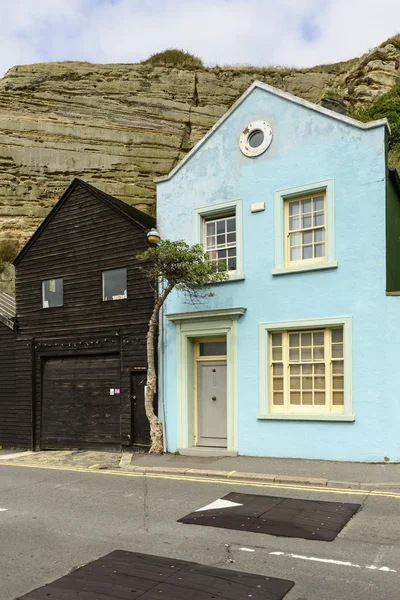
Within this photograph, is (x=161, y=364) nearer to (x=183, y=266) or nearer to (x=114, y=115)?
(x=183, y=266)

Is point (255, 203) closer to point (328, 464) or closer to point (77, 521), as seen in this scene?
point (328, 464)

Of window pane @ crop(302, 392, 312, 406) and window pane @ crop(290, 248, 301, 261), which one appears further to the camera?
window pane @ crop(290, 248, 301, 261)

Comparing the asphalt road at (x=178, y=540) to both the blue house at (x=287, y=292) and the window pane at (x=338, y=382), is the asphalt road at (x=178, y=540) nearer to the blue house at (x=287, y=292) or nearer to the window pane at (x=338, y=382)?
the blue house at (x=287, y=292)

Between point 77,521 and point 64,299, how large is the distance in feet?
31.7

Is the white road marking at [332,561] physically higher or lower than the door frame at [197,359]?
lower

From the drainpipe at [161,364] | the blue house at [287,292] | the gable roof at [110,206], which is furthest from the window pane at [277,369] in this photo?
the gable roof at [110,206]

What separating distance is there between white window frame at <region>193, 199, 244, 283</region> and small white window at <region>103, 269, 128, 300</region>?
2489 mm

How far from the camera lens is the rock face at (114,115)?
38.5 metres

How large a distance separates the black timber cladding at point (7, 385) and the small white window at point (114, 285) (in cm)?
386

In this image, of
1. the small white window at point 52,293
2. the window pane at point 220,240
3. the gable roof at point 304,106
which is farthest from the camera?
the small white window at point 52,293

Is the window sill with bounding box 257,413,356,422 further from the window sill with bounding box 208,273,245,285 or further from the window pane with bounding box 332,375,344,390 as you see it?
the window sill with bounding box 208,273,245,285

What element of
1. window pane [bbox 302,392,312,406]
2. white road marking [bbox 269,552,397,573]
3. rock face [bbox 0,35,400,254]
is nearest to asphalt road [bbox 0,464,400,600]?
white road marking [bbox 269,552,397,573]

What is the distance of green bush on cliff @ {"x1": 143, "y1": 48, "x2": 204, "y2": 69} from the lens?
5003 centimetres

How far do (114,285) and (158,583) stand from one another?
11036 mm
